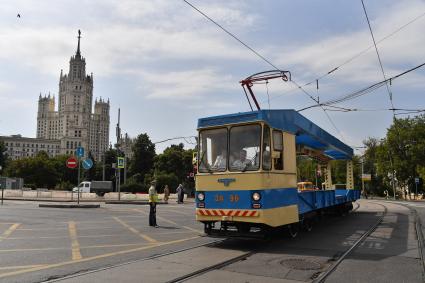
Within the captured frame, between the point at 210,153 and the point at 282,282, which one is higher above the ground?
the point at 210,153

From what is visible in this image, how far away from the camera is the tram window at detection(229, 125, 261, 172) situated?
11312mm

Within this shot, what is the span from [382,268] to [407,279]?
92 centimetres

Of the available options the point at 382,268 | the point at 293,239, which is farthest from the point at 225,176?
the point at 382,268

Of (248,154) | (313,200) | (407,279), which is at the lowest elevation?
(407,279)

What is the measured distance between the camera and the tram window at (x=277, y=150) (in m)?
11.5

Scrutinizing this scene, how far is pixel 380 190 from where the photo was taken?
101375mm

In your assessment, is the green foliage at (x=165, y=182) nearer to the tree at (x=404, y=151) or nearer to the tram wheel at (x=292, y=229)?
the tree at (x=404, y=151)

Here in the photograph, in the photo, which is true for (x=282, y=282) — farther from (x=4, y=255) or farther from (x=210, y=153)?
(x=4, y=255)

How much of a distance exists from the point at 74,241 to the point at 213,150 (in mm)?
4337

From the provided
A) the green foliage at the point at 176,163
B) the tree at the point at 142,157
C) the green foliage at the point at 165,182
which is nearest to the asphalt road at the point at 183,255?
the green foliage at the point at 165,182

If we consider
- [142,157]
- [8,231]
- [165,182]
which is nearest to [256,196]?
[8,231]

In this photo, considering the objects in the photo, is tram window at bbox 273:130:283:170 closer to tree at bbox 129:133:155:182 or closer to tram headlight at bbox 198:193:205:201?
tram headlight at bbox 198:193:205:201

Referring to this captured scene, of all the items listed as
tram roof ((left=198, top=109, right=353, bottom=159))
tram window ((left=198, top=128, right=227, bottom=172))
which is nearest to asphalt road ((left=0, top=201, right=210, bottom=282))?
tram window ((left=198, top=128, right=227, bottom=172))

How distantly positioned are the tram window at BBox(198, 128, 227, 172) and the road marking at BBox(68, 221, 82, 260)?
362 centimetres
